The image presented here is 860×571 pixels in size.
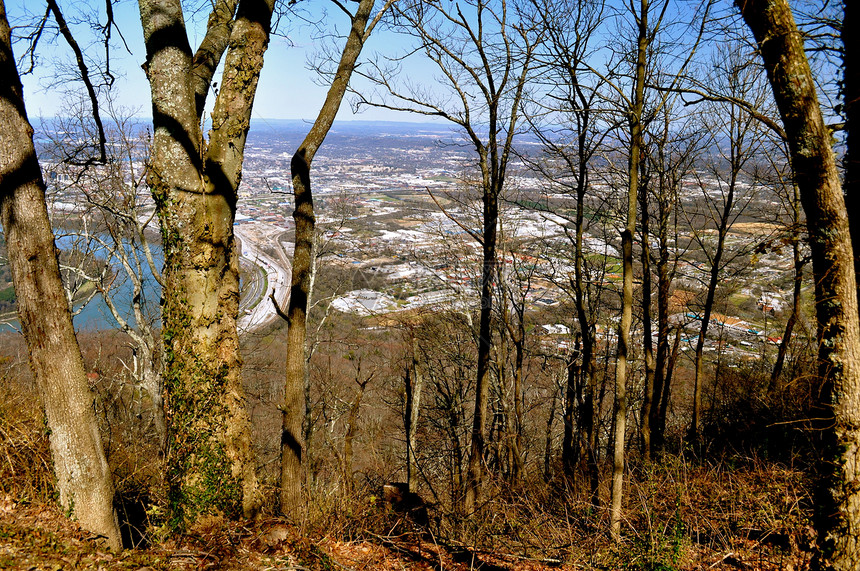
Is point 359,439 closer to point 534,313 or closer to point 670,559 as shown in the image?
point 534,313

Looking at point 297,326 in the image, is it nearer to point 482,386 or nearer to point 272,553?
point 272,553

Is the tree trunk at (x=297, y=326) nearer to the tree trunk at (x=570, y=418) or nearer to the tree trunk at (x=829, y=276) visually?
the tree trunk at (x=829, y=276)

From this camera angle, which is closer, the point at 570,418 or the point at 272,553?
the point at 272,553

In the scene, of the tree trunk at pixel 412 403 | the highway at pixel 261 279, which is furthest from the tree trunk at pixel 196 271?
the highway at pixel 261 279

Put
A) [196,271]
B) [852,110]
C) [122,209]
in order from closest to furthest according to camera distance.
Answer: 1. [196,271]
2. [852,110]
3. [122,209]

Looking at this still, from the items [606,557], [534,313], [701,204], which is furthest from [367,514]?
[701,204]

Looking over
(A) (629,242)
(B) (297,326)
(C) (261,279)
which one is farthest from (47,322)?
(C) (261,279)
